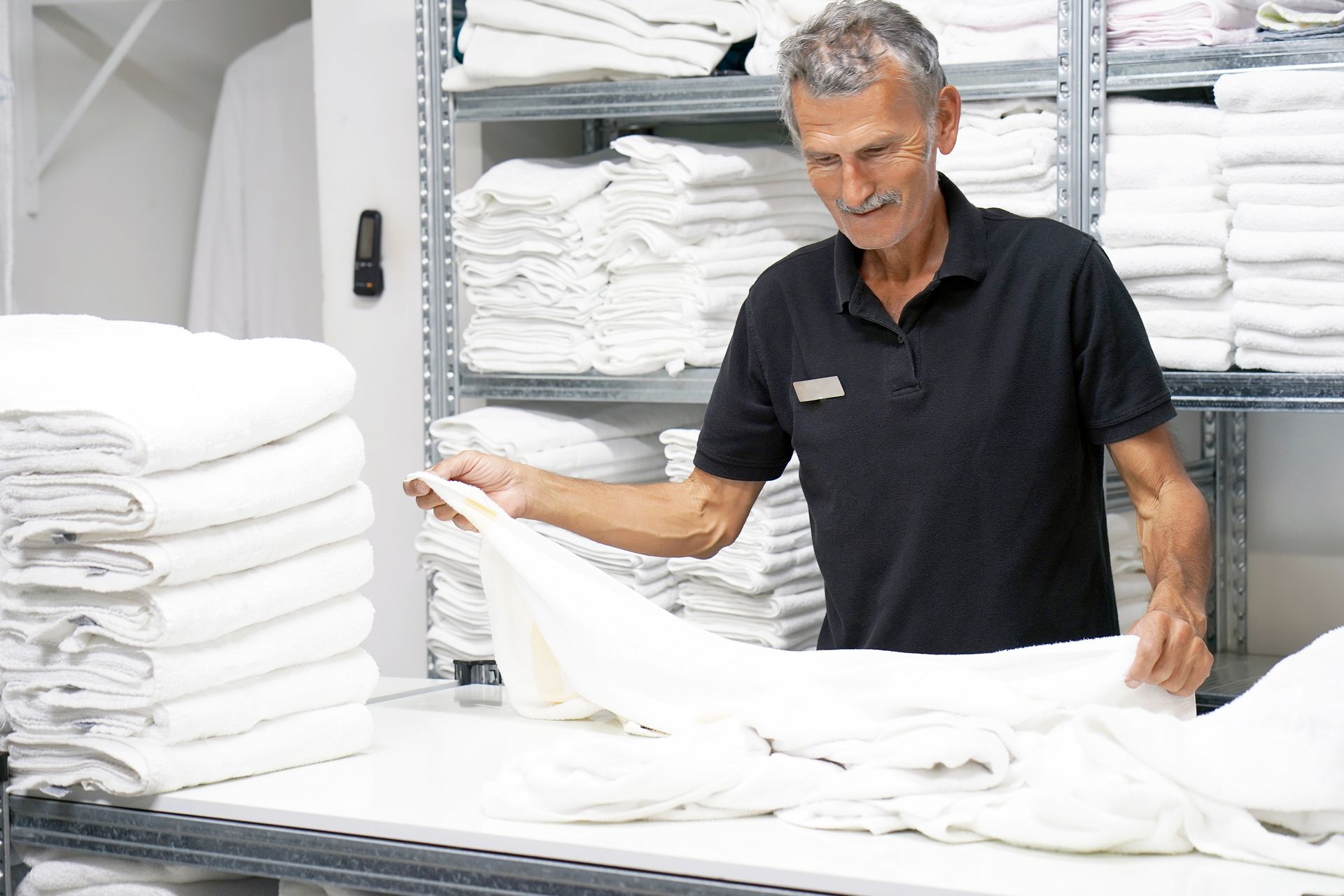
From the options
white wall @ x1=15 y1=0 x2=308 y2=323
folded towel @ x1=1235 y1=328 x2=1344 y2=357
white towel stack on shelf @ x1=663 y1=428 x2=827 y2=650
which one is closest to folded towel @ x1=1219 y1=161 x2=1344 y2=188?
folded towel @ x1=1235 y1=328 x2=1344 y2=357

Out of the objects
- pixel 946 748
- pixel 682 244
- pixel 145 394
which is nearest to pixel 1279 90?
pixel 682 244

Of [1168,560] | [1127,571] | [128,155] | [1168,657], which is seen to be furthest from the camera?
[128,155]

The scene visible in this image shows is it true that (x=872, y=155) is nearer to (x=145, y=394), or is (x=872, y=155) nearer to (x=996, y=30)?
(x=996, y=30)

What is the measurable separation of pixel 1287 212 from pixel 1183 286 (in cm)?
17

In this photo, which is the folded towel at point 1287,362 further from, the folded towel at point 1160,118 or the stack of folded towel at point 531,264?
the stack of folded towel at point 531,264

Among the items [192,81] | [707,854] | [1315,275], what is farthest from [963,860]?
[192,81]

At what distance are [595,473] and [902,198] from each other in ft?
3.52

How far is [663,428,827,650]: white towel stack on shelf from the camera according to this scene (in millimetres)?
2551

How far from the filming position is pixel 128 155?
3.49 m

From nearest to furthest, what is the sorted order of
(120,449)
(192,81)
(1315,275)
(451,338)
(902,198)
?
(120,449)
(902,198)
(1315,275)
(451,338)
(192,81)

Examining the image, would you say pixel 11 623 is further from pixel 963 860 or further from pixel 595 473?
pixel 595 473

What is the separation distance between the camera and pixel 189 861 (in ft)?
4.93

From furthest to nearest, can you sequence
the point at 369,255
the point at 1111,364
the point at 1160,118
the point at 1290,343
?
1. the point at 369,255
2. the point at 1160,118
3. the point at 1290,343
4. the point at 1111,364

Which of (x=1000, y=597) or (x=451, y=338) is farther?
(x=451, y=338)
